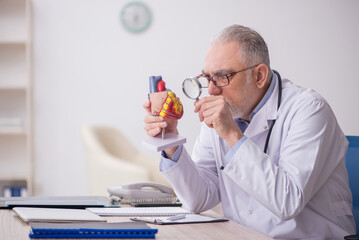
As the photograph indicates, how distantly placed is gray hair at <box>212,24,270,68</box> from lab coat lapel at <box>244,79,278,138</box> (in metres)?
0.16

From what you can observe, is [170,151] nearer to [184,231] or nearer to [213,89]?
[213,89]

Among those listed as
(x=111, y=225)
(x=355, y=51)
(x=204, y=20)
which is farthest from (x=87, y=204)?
(x=355, y=51)

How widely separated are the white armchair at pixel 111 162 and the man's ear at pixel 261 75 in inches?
73.0

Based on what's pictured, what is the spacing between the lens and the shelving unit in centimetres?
510

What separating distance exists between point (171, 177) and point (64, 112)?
3577mm

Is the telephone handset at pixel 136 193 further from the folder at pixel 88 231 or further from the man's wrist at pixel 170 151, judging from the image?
the folder at pixel 88 231

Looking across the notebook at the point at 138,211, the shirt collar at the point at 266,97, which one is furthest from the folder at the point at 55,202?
the shirt collar at the point at 266,97

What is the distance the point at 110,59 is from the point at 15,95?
1.01 metres

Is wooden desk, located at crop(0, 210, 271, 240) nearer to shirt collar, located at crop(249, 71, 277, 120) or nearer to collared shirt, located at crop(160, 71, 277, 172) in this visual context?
collared shirt, located at crop(160, 71, 277, 172)

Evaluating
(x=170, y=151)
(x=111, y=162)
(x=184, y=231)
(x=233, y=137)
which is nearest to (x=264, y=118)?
(x=233, y=137)

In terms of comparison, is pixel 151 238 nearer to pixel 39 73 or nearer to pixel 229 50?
pixel 229 50

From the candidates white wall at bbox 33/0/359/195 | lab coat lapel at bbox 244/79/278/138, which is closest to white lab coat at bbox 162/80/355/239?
lab coat lapel at bbox 244/79/278/138

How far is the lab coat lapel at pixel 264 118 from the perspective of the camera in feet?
6.30

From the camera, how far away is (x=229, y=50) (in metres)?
1.97
